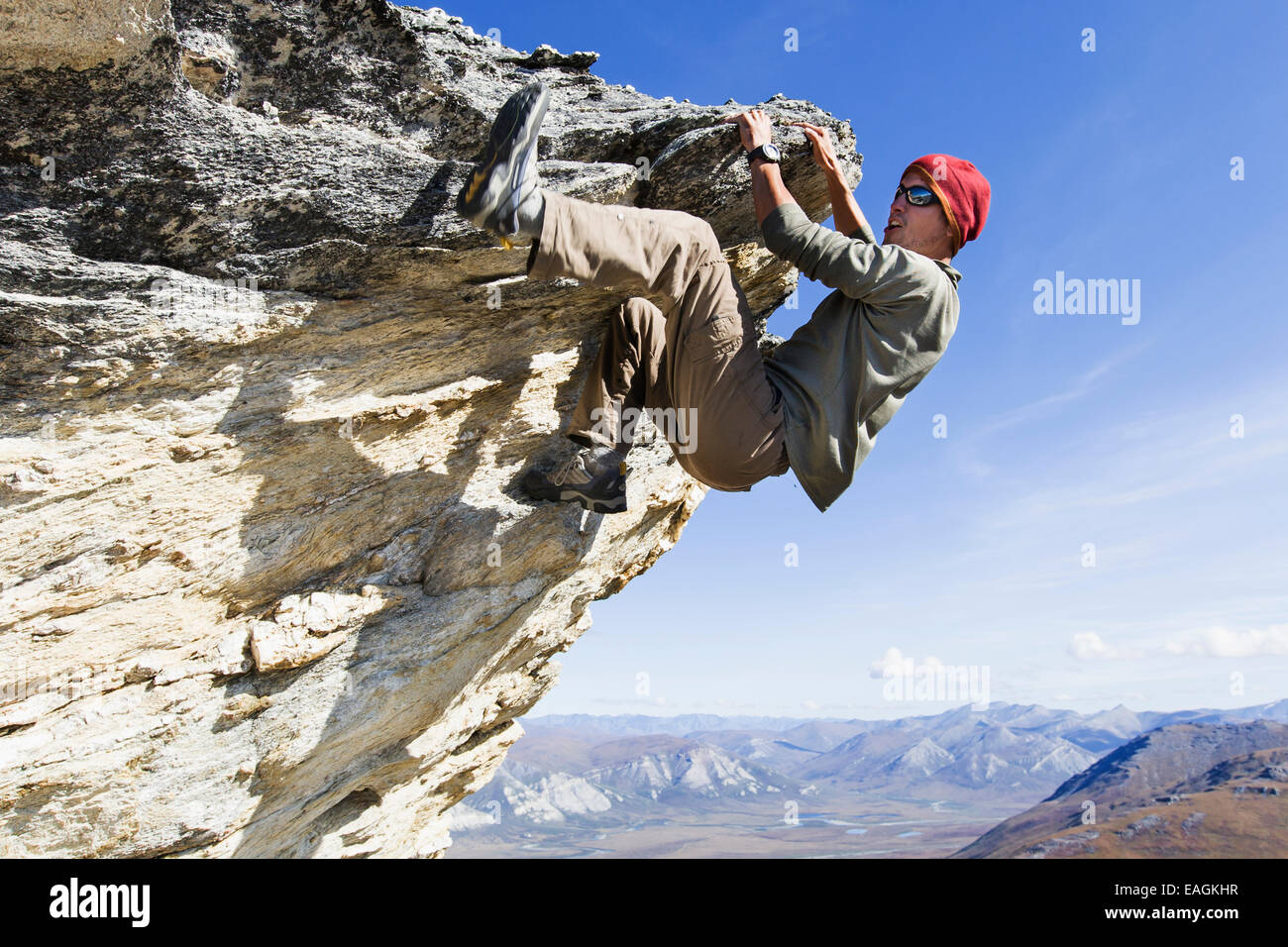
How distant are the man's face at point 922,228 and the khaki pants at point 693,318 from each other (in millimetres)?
1085

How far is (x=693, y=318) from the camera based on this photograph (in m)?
4.36

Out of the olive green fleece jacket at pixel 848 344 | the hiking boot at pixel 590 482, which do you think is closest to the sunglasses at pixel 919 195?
the olive green fleece jacket at pixel 848 344

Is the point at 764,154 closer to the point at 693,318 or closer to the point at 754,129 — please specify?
the point at 754,129

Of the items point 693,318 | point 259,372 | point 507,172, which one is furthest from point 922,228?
point 259,372

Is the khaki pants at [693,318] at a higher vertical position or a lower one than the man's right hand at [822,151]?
lower

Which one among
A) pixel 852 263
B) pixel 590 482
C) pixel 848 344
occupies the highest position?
pixel 852 263

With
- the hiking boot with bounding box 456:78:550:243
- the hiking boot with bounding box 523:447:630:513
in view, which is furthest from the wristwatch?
the hiking boot with bounding box 523:447:630:513

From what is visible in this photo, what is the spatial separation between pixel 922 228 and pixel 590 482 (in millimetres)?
2711

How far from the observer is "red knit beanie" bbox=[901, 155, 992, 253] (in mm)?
4516

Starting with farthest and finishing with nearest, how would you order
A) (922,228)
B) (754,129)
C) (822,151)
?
1. (822,151)
2. (754,129)
3. (922,228)

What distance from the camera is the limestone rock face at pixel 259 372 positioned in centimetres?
430

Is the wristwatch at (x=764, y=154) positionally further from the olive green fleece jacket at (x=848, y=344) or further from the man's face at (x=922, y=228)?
the man's face at (x=922, y=228)

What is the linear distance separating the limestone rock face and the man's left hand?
372 mm
